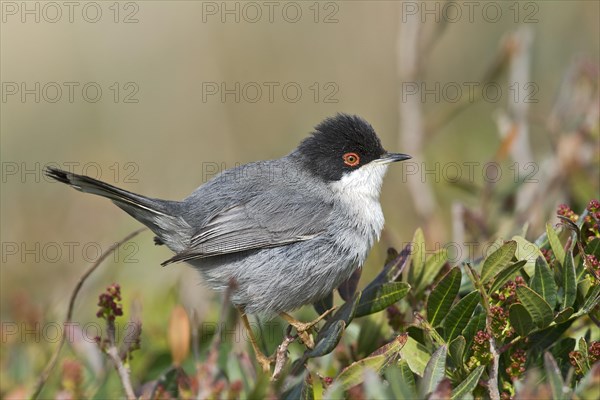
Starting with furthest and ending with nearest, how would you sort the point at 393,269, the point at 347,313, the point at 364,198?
the point at 364,198 < the point at 393,269 < the point at 347,313

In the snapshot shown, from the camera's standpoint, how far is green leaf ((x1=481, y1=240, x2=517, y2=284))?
2.11m

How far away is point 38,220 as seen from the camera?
17.5 feet

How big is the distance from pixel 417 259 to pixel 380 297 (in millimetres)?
239

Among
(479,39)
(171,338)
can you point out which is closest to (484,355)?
(171,338)

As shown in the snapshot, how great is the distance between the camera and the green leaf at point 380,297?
7.56ft

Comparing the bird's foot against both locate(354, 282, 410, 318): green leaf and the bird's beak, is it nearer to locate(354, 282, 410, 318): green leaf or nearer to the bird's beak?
locate(354, 282, 410, 318): green leaf

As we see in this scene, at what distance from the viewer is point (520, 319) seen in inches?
80.4

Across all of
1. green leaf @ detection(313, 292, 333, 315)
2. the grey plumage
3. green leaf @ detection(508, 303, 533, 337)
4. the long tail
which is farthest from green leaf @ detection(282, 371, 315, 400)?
the long tail

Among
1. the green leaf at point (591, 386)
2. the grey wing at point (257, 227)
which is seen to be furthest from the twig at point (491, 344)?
the grey wing at point (257, 227)

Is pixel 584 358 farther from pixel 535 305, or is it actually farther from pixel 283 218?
pixel 283 218

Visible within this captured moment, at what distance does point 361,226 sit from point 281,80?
12.7 feet

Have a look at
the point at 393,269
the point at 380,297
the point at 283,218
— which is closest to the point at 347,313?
the point at 380,297

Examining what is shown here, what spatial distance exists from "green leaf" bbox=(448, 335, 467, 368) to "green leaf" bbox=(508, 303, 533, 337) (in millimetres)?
145

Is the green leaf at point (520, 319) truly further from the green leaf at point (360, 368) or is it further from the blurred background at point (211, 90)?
the blurred background at point (211, 90)
